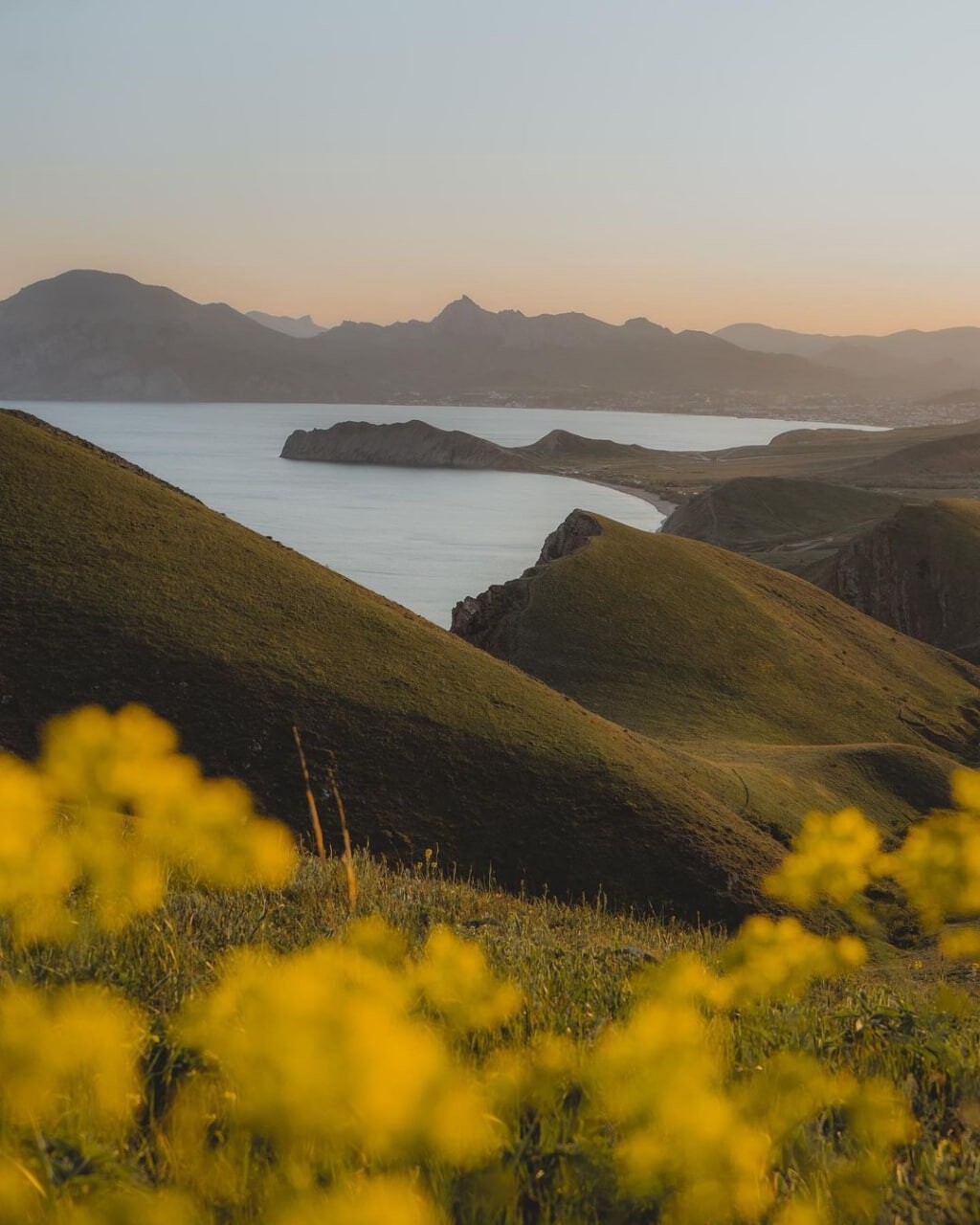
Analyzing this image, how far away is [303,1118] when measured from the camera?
4598 mm

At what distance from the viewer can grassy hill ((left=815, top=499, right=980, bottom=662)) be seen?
73.3 metres

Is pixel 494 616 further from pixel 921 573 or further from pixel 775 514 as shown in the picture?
pixel 775 514

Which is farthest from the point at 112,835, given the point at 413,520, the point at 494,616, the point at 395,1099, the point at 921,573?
the point at 413,520

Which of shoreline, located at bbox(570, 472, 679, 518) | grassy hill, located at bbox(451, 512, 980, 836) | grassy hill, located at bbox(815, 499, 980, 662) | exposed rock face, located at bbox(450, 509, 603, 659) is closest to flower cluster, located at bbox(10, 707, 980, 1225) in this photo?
grassy hill, located at bbox(451, 512, 980, 836)

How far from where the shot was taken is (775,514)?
132250 mm

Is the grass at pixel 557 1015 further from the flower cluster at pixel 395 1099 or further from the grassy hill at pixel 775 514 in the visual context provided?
the grassy hill at pixel 775 514

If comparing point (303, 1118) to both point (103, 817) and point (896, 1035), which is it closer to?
point (896, 1035)

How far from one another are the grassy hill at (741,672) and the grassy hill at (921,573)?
14.9 metres

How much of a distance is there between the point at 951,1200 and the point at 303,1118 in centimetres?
300

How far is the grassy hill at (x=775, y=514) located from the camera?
121 m

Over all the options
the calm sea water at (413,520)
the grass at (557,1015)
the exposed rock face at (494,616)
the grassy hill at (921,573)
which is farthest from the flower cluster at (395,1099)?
the grassy hill at (921,573)

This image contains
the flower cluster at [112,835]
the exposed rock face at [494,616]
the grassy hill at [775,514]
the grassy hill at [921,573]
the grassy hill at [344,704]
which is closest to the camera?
the flower cluster at [112,835]

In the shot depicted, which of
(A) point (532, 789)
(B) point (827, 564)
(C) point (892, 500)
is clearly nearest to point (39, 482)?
(A) point (532, 789)

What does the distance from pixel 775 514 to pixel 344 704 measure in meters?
116
